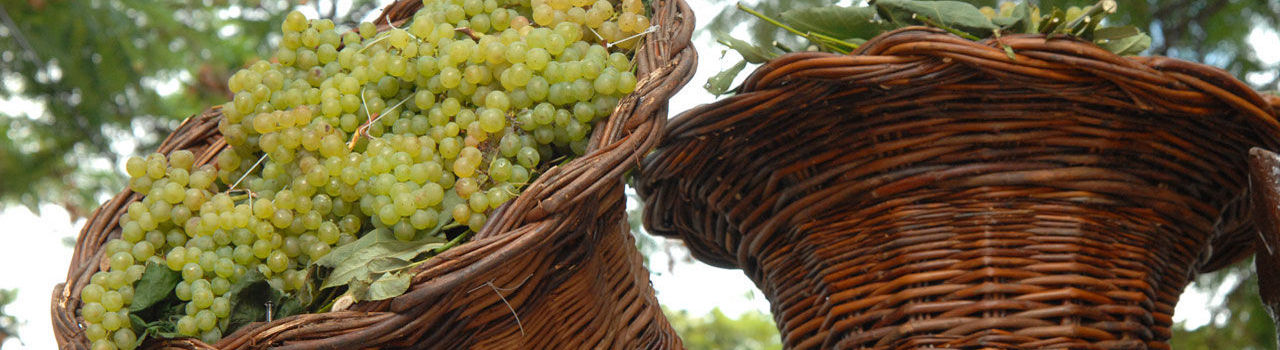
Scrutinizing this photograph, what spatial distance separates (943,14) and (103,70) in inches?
73.6

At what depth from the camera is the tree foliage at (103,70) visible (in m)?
2.07

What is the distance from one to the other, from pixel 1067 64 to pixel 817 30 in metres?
0.21

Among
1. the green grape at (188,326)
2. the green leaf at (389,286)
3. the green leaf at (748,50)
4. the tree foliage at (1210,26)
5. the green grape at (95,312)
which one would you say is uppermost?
the tree foliage at (1210,26)

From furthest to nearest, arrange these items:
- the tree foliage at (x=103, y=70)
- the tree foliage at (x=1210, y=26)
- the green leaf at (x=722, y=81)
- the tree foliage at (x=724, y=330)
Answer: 1. the tree foliage at (x=724, y=330)
2. the tree foliage at (x=103, y=70)
3. the tree foliage at (x=1210, y=26)
4. the green leaf at (x=722, y=81)

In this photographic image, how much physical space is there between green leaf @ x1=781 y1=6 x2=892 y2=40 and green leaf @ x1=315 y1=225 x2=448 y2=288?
343mm

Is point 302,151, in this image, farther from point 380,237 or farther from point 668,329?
point 668,329

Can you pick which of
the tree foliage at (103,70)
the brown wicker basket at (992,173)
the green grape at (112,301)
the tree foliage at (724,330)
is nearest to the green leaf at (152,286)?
the green grape at (112,301)

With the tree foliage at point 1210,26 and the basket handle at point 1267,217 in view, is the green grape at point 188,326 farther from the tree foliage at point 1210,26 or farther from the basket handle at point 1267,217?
the tree foliage at point 1210,26

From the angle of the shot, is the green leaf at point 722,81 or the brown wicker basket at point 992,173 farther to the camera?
the green leaf at point 722,81

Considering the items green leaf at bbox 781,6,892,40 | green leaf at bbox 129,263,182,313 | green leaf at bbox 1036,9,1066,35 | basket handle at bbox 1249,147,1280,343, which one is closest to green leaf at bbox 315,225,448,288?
green leaf at bbox 129,263,182,313

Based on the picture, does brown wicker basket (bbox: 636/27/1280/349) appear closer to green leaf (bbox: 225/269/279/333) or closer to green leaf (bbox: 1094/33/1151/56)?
green leaf (bbox: 1094/33/1151/56)

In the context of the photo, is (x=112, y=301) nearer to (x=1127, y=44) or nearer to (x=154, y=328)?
(x=154, y=328)

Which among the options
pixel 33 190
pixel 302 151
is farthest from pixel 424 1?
pixel 33 190

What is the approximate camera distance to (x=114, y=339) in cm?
72
